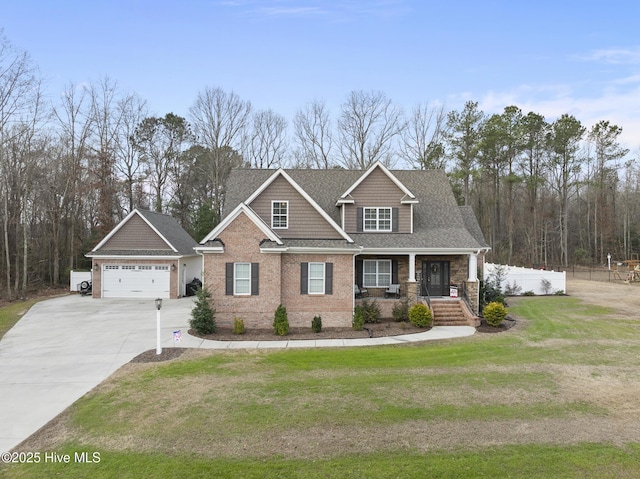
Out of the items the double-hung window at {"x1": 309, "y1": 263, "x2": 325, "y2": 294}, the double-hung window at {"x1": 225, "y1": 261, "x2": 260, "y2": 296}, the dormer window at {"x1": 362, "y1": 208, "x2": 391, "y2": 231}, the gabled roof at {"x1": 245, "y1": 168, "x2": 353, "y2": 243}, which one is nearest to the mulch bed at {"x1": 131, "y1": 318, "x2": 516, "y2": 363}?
the double-hung window at {"x1": 225, "y1": 261, "x2": 260, "y2": 296}

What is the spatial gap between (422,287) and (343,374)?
991 cm

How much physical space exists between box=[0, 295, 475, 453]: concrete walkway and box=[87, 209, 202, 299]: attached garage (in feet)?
7.84

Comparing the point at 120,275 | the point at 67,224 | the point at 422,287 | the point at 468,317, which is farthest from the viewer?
the point at 67,224

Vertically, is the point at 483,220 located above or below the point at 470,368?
above

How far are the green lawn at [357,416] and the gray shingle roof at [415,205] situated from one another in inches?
252

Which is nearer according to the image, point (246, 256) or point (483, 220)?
point (246, 256)


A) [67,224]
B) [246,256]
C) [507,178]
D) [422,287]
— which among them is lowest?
[422,287]

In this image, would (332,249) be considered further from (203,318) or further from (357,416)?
(357,416)

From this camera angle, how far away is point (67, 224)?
3084cm

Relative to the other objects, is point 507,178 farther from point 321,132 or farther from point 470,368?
point 470,368

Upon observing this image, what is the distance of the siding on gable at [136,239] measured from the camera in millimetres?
23766

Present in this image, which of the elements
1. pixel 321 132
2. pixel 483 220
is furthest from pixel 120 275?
pixel 483 220

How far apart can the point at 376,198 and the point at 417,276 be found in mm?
4316

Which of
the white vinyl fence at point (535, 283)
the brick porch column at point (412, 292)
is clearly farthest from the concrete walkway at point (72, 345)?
the white vinyl fence at point (535, 283)
